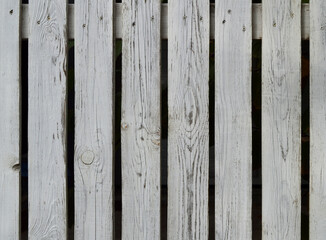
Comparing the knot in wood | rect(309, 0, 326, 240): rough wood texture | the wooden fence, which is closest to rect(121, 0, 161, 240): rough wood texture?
the wooden fence

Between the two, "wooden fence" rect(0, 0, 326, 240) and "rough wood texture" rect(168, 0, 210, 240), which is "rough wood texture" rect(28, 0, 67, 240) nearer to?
"wooden fence" rect(0, 0, 326, 240)

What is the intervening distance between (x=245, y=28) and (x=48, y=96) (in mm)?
869

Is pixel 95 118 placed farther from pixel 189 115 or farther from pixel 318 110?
pixel 318 110

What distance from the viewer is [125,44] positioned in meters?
1.58

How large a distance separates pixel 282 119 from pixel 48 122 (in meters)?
0.97

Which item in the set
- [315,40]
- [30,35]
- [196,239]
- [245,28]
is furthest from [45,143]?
[315,40]

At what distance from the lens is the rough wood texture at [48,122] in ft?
5.22

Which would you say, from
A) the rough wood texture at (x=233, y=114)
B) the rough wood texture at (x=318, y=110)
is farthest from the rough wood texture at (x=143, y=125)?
the rough wood texture at (x=318, y=110)

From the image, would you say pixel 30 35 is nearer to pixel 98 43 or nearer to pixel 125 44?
pixel 98 43

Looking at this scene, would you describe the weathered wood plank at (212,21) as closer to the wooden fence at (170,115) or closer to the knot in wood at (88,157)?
the wooden fence at (170,115)

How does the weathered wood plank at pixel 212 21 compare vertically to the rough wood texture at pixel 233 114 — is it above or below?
above

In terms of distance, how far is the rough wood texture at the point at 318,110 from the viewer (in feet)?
5.10
